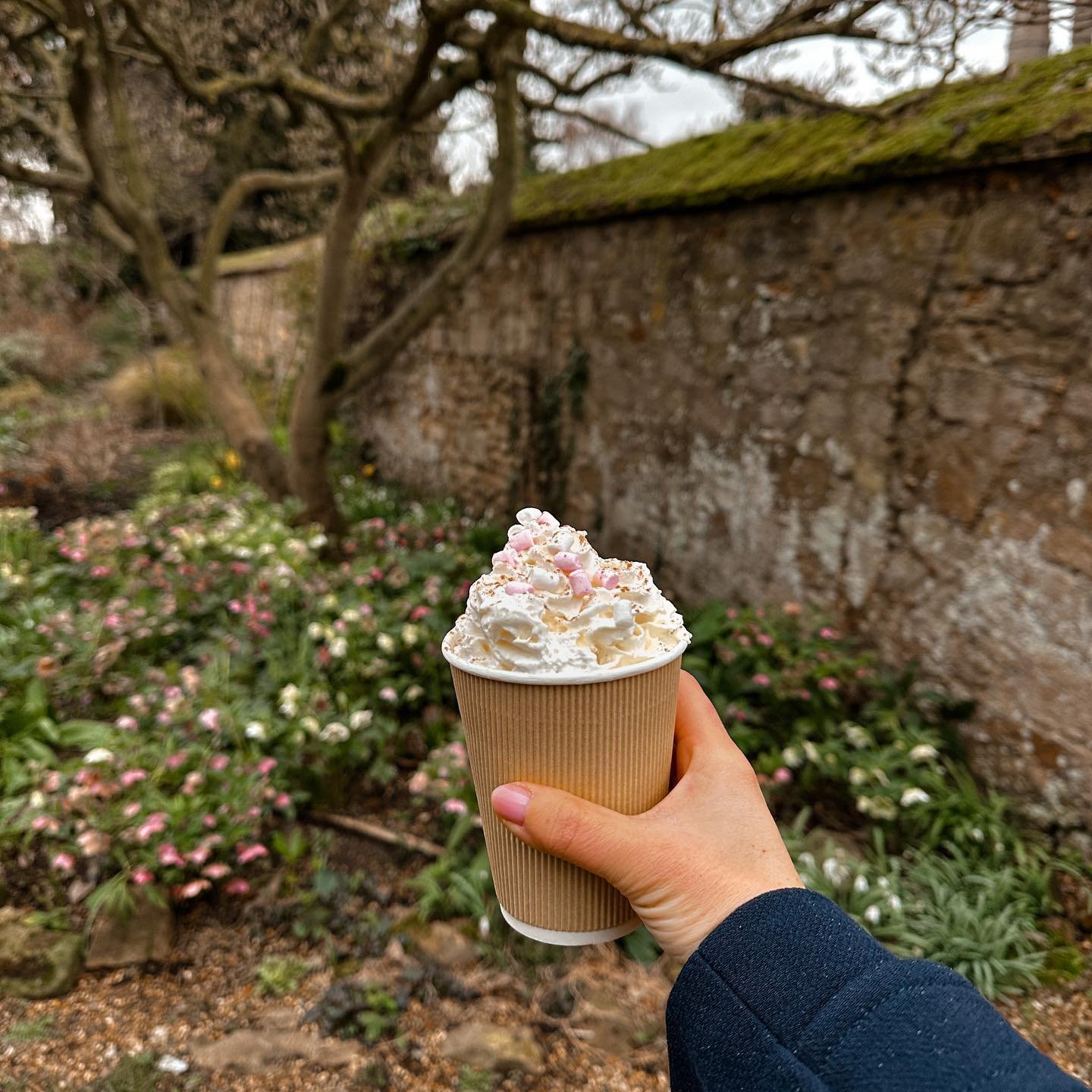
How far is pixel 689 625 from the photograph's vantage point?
375cm

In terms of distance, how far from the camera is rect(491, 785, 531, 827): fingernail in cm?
111

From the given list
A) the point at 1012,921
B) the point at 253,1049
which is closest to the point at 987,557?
the point at 1012,921

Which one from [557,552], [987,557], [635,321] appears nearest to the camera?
[557,552]

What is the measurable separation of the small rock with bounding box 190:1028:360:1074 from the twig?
0.70m

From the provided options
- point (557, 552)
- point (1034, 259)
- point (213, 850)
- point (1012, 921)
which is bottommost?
point (1012, 921)

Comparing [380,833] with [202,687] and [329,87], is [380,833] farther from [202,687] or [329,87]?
[329,87]

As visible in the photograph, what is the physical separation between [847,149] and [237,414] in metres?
4.10

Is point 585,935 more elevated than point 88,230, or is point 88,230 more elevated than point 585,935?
point 88,230

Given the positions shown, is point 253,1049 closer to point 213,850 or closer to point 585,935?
point 213,850

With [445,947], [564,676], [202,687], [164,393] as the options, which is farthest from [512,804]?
[164,393]

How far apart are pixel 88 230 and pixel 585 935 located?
1242 cm

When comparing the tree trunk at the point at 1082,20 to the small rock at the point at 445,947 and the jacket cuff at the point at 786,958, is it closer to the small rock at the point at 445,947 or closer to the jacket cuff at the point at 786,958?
the jacket cuff at the point at 786,958

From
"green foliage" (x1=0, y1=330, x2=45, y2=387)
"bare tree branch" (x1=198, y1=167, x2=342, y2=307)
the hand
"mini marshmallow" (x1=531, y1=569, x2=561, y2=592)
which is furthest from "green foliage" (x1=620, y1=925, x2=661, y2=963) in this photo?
"green foliage" (x1=0, y1=330, x2=45, y2=387)

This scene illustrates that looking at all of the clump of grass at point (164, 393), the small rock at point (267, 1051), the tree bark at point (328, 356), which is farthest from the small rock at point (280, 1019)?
the clump of grass at point (164, 393)
